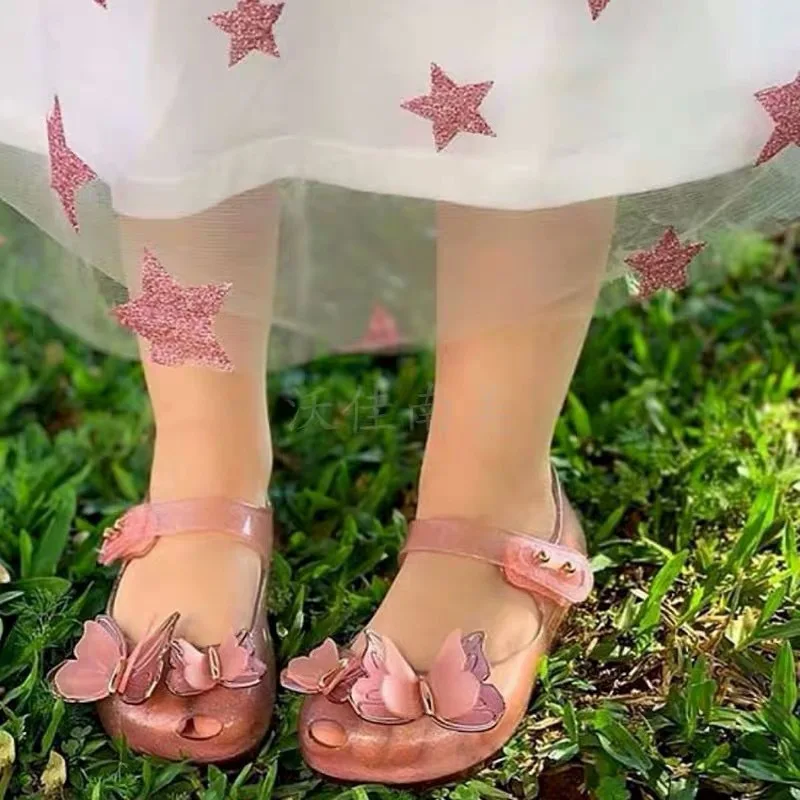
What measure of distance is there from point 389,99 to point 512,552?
297mm

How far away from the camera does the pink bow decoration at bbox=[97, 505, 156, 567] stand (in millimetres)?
868

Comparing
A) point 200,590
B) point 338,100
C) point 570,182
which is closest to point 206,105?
point 338,100

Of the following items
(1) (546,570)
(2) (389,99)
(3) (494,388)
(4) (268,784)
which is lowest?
(4) (268,784)

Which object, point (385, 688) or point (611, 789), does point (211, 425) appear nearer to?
point (385, 688)

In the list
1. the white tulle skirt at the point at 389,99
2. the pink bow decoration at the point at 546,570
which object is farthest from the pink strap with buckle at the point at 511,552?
the white tulle skirt at the point at 389,99

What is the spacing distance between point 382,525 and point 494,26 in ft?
1.57

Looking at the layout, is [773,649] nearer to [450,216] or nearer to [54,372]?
[450,216]

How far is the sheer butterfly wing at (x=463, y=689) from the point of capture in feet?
2.47

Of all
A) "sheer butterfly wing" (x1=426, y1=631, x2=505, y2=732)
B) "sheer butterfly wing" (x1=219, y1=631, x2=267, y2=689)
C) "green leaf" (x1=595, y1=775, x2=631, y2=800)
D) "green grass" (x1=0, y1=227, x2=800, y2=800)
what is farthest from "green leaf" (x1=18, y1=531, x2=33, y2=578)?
"green leaf" (x1=595, y1=775, x2=631, y2=800)

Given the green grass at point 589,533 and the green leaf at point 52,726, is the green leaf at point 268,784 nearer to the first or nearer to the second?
the green grass at point 589,533

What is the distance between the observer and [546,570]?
84cm

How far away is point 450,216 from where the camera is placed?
801 millimetres

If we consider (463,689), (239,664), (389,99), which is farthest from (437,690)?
(389,99)

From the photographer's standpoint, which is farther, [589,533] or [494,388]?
[589,533]
